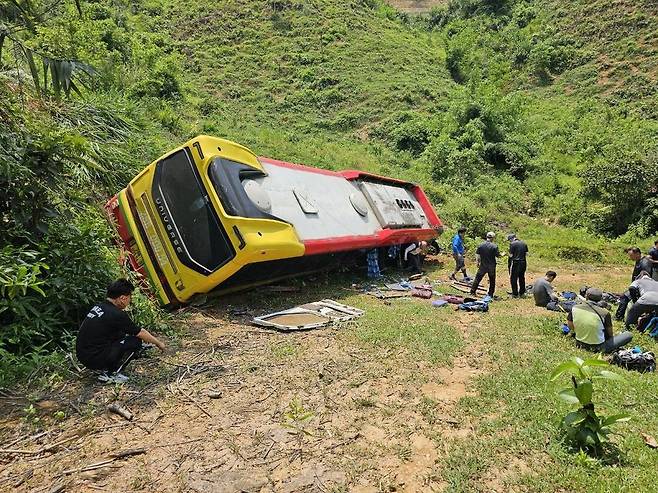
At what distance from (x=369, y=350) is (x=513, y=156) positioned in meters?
18.9

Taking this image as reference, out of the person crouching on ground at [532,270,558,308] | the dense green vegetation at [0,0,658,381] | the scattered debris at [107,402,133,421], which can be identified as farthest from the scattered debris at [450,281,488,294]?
the scattered debris at [107,402,133,421]

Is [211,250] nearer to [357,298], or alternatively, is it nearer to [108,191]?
[357,298]

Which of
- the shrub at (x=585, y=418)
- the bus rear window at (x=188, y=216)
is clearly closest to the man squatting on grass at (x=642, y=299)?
the shrub at (x=585, y=418)

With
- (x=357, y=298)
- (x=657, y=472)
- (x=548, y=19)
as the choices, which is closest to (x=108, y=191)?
(x=357, y=298)

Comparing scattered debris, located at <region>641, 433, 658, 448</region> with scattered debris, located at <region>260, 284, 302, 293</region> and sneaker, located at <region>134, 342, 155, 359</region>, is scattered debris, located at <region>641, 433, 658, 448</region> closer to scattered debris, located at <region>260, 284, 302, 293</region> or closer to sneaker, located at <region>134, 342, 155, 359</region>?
sneaker, located at <region>134, 342, 155, 359</region>

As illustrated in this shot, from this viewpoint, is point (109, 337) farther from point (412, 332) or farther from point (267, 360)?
point (412, 332)

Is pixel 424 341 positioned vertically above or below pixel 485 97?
below

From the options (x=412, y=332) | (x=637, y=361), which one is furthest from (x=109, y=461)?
(x=637, y=361)

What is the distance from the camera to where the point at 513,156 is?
21781mm

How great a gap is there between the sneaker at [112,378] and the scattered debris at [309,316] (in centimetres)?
209

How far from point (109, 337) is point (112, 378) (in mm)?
Answer: 364

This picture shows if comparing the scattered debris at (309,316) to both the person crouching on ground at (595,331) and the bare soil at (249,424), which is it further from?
the person crouching on ground at (595,331)

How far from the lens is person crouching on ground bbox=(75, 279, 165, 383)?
4203 millimetres

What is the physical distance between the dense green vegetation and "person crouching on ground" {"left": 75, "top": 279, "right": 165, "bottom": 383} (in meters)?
0.61
